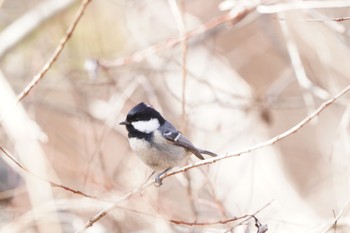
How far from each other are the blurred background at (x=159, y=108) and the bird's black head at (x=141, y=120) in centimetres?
20

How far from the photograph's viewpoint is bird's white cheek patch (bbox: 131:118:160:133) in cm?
338

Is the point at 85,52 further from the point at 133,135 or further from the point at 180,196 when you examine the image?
the point at 133,135

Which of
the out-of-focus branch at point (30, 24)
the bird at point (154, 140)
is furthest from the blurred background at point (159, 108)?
the bird at point (154, 140)

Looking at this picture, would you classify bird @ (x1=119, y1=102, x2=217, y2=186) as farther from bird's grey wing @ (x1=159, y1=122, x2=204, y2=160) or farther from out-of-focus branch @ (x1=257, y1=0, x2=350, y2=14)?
out-of-focus branch @ (x1=257, y1=0, x2=350, y2=14)

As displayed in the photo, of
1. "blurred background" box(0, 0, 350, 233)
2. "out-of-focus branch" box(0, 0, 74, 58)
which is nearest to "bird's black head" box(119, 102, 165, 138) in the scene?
"blurred background" box(0, 0, 350, 233)

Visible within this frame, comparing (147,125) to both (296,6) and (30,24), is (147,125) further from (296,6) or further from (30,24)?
(30,24)

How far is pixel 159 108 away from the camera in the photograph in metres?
4.30

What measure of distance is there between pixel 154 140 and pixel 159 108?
35.8 inches

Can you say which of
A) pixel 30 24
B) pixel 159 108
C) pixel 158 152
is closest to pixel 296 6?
pixel 158 152

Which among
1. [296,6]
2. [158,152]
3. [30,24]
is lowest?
[158,152]

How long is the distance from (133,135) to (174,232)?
2.40 feet

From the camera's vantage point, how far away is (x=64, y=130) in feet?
21.7

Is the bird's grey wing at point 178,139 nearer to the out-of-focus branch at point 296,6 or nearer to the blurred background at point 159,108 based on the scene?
the blurred background at point 159,108

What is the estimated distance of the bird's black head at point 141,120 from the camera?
11.0ft
